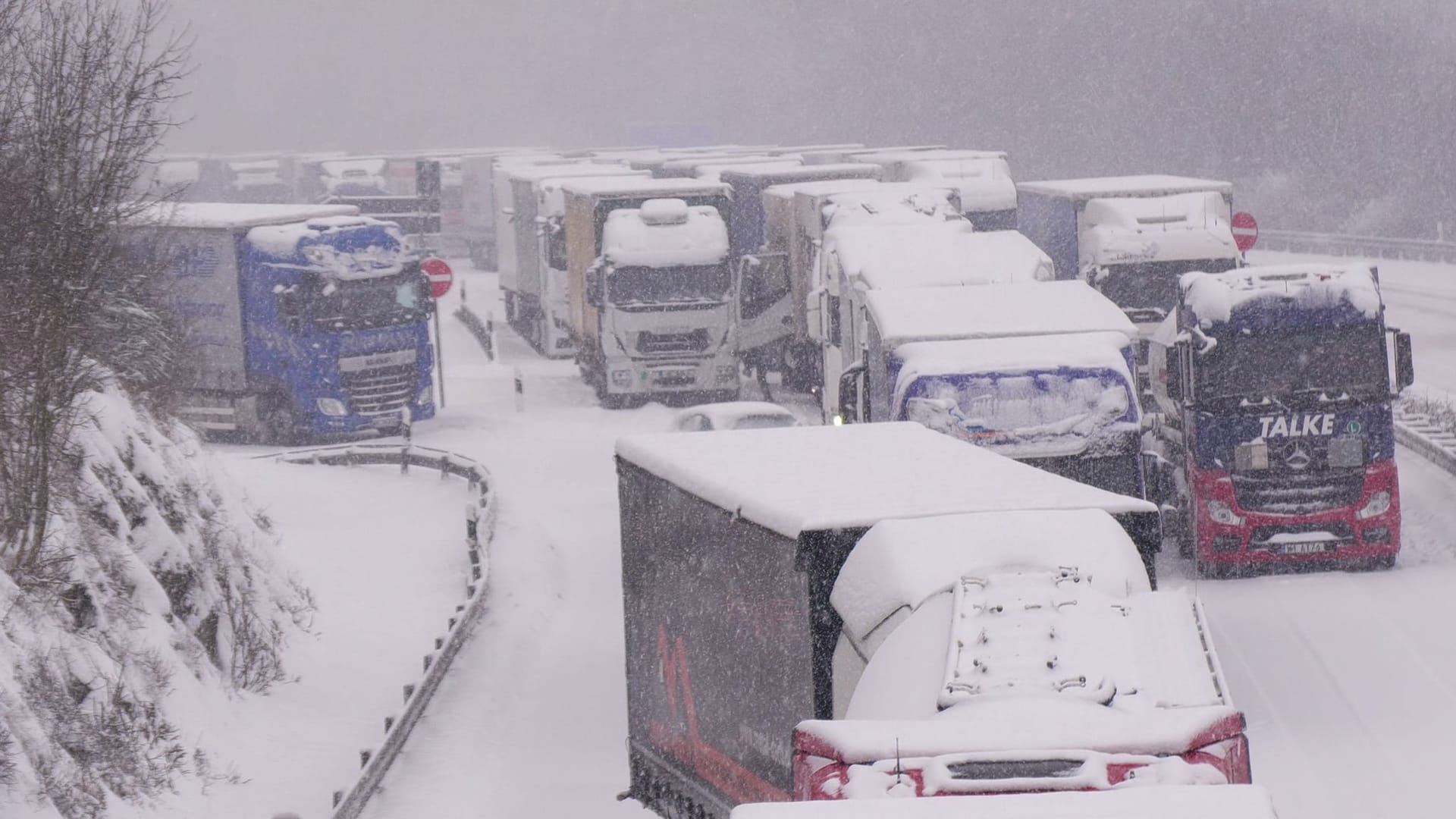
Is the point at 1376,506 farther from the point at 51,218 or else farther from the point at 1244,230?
the point at 1244,230

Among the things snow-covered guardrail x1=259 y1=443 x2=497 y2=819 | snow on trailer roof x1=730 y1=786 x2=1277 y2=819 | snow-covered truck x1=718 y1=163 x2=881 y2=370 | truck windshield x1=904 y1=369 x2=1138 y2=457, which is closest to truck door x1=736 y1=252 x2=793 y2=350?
snow-covered truck x1=718 y1=163 x2=881 y2=370

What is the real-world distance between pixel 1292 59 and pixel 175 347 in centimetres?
5349

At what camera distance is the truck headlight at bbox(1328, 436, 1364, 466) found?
18.2 metres

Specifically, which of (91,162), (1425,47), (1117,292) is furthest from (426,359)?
(1425,47)

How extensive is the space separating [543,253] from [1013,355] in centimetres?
2078

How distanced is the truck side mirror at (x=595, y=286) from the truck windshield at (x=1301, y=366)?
45.9 ft

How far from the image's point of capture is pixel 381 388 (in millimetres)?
29547

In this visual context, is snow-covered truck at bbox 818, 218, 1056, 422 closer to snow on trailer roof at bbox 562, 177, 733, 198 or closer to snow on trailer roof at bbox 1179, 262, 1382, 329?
snow on trailer roof at bbox 1179, 262, 1382, 329

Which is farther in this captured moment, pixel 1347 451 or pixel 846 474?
pixel 1347 451

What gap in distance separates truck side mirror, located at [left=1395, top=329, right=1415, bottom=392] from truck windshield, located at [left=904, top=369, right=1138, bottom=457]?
2.93 meters

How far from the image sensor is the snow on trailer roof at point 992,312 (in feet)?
57.5

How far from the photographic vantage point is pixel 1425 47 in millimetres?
65688

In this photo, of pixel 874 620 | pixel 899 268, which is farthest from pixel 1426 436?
pixel 874 620

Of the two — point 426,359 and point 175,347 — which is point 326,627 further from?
point 426,359
